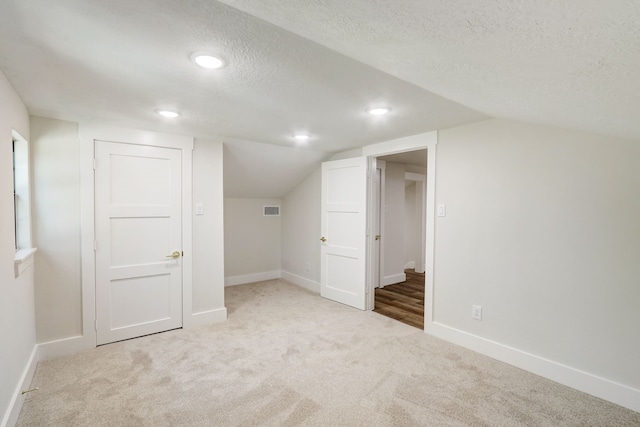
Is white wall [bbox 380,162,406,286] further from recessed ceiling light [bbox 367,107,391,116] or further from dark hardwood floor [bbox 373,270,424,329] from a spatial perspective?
recessed ceiling light [bbox 367,107,391,116]

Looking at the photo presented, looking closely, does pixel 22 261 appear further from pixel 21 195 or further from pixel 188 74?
pixel 188 74

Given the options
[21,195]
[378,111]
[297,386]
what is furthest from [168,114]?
[297,386]

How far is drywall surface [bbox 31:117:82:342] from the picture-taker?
259cm

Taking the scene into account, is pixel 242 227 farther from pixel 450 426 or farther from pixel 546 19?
pixel 546 19

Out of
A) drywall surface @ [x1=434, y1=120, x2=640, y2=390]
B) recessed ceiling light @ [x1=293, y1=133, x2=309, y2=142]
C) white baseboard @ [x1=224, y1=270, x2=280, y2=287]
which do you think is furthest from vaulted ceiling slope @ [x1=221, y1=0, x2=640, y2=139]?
white baseboard @ [x1=224, y1=270, x2=280, y2=287]

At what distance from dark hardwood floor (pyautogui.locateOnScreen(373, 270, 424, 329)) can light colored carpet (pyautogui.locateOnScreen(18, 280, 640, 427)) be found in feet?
1.67

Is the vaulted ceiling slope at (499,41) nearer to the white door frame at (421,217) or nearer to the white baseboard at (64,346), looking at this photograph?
the white baseboard at (64,346)

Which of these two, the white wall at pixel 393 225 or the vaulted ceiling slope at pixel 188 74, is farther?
the white wall at pixel 393 225

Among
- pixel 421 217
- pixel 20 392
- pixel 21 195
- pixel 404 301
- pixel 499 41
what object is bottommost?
pixel 404 301

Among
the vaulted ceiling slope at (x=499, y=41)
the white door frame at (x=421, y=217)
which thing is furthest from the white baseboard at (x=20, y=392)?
the white door frame at (x=421, y=217)

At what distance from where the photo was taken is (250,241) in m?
5.23

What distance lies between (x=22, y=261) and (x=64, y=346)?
1.10 m

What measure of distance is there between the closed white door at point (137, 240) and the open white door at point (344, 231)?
1.91m

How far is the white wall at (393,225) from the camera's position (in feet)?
16.9
